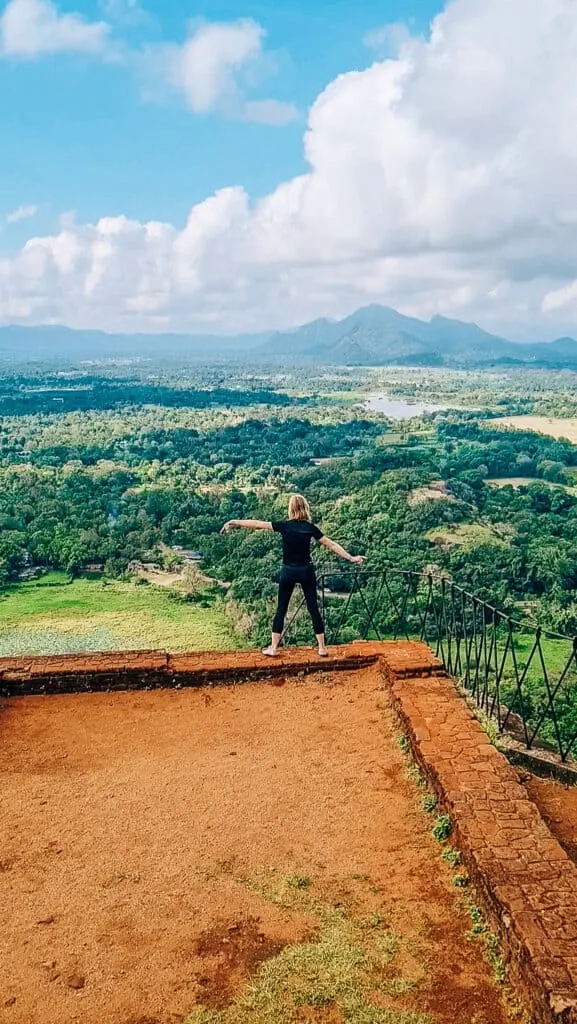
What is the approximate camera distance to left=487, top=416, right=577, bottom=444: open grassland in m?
78.3

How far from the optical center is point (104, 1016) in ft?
11.7

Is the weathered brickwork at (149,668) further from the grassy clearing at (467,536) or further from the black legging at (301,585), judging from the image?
the grassy clearing at (467,536)

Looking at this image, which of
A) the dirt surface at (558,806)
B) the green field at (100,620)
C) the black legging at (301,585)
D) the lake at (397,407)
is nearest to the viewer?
the dirt surface at (558,806)

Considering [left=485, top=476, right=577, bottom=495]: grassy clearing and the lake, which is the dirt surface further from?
the lake

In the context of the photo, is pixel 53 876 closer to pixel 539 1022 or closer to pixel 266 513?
pixel 539 1022

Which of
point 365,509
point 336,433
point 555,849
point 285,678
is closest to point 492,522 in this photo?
point 365,509

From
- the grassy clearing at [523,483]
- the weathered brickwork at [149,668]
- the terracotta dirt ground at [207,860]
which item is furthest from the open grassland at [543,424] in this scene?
the terracotta dirt ground at [207,860]

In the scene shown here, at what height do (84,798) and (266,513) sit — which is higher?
(84,798)

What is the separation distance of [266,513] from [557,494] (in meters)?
18.2

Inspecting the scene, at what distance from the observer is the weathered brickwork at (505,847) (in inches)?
141

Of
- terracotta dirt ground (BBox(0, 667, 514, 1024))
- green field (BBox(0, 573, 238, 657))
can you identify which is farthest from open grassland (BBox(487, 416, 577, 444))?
terracotta dirt ground (BBox(0, 667, 514, 1024))

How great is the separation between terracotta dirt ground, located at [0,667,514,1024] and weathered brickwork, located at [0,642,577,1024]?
0.25m

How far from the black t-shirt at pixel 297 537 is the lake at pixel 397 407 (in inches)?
3486

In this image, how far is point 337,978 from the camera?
370cm
